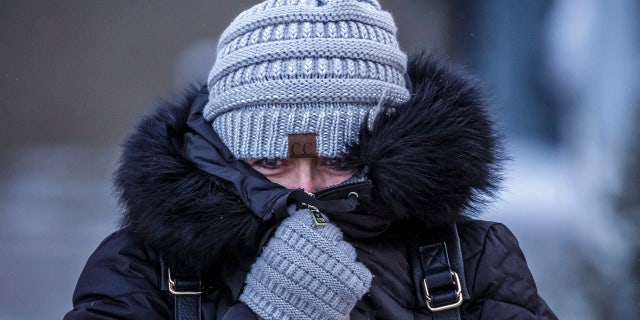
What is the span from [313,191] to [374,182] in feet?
0.40

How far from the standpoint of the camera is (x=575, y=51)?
2.67 meters

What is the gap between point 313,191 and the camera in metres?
1.54

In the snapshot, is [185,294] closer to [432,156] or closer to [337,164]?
[337,164]

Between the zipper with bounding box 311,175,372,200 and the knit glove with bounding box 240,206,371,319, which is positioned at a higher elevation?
the zipper with bounding box 311,175,372,200

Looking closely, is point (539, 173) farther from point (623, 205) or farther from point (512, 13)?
point (512, 13)

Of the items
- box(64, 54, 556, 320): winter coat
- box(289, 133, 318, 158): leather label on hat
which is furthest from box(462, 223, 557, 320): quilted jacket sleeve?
box(289, 133, 318, 158): leather label on hat

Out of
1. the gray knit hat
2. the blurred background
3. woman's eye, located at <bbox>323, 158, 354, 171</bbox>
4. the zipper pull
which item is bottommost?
the blurred background

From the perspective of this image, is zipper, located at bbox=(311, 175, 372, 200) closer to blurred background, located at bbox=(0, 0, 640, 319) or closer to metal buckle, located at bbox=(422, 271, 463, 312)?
metal buckle, located at bbox=(422, 271, 463, 312)

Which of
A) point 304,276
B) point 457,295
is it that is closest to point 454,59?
point 457,295

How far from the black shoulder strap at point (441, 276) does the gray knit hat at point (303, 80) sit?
10.5 inches

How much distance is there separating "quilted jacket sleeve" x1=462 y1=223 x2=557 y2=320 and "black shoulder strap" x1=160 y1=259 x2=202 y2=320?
1.72ft

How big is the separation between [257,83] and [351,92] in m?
0.18

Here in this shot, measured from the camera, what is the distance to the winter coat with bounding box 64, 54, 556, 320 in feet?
4.81

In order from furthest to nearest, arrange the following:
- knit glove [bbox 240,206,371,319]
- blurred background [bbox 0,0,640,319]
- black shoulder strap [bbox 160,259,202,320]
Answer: blurred background [bbox 0,0,640,319] < black shoulder strap [bbox 160,259,202,320] < knit glove [bbox 240,206,371,319]
